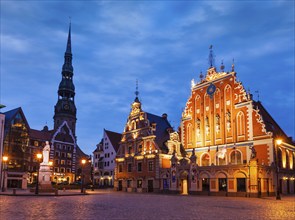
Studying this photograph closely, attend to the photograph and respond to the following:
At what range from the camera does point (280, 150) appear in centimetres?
4609

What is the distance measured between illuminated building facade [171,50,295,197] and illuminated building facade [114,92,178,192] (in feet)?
12.9

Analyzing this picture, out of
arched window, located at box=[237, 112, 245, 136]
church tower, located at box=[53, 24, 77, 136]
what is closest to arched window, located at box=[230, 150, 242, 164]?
arched window, located at box=[237, 112, 245, 136]

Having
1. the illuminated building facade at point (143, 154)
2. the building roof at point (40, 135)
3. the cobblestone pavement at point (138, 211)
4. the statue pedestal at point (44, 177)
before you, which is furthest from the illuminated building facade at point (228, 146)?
the building roof at point (40, 135)

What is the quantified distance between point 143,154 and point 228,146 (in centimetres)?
1645

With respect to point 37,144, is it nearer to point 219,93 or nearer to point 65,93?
point 65,93

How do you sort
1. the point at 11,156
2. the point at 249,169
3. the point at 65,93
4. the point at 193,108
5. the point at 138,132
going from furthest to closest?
the point at 65,93, the point at 11,156, the point at 138,132, the point at 193,108, the point at 249,169

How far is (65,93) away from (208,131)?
80.0 meters

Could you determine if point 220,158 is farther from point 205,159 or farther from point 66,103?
point 66,103

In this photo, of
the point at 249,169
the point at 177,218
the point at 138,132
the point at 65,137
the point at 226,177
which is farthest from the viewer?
the point at 65,137

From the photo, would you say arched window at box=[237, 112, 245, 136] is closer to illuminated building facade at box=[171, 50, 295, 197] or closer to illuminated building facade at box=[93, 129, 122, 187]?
illuminated building facade at box=[171, 50, 295, 197]

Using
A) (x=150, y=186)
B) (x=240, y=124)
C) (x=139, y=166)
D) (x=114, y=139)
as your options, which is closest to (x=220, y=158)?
(x=240, y=124)

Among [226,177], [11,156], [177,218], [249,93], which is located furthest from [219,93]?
[11,156]

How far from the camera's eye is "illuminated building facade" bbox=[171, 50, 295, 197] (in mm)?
40938

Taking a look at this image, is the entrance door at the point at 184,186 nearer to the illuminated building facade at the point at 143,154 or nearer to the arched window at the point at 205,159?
the illuminated building facade at the point at 143,154
